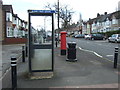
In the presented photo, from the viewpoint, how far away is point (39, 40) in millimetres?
7844

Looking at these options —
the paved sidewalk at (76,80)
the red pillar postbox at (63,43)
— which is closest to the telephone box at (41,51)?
the paved sidewalk at (76,80)

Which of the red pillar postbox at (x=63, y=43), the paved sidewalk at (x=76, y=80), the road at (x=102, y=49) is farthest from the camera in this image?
the road at (x=102, y=49)

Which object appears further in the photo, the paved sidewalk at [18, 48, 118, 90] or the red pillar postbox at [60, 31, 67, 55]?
the red pillar postbox at [60, 31, 67, 55]

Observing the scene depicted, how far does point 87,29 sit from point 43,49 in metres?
94.0

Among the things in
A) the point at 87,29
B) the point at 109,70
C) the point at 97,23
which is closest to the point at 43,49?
the point at 109,70

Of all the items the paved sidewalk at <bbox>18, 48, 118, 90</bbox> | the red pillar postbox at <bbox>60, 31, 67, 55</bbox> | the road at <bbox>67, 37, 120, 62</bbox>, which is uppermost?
the red pillar postbox at <bbox>60, 31, 67, 55</bbox>

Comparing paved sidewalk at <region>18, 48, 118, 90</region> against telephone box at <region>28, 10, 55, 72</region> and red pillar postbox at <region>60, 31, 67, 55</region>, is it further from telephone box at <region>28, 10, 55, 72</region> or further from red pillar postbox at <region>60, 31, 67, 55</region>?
red pillar postbox at <region>60, 31, 67, 55</region>

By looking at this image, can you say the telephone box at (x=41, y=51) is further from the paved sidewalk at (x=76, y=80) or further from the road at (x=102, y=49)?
the road at (x=102, y=49)

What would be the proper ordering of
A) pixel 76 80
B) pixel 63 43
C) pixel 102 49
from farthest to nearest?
pixel 102 49
pixel 63 43
pixel 76 80

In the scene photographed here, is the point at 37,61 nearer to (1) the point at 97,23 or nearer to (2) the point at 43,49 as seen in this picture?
(2) the point at 43,49

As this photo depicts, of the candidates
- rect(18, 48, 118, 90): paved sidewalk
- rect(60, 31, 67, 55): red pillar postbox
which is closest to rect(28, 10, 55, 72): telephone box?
rect(18, 48, 118, 90): paved sidewalk

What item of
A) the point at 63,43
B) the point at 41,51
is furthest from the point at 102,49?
the point at 41,51

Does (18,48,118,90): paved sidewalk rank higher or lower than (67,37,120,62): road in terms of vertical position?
lower

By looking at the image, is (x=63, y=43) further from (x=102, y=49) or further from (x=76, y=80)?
(x=102, y=49)
